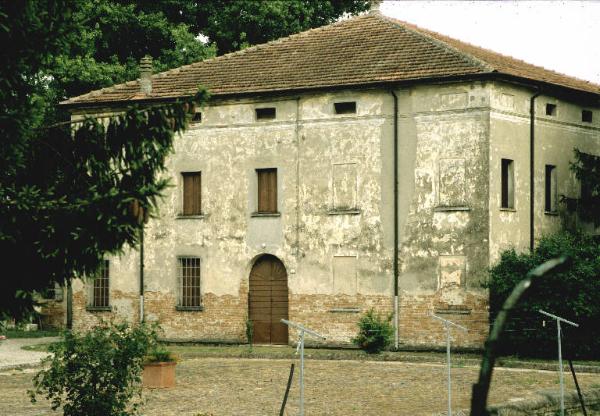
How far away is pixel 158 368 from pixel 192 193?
44.9 ft

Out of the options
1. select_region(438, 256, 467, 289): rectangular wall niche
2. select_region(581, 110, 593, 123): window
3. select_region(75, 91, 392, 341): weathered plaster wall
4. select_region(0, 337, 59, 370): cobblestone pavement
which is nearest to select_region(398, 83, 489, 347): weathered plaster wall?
select_region(438, 256, 467, 289): rectangular wall niche

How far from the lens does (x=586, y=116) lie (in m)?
34.3

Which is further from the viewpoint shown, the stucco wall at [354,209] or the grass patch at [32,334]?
the grass patch at [32,334]

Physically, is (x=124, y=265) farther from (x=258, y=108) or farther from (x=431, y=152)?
(x=431, y=152)

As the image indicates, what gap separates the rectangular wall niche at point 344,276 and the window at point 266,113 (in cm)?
475

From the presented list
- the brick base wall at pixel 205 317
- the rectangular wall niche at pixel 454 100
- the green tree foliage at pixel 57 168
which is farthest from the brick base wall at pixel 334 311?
the green tree foliage at pixel 57 168

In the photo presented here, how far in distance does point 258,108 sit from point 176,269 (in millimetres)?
5513

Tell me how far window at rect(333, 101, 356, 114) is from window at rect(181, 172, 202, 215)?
197 inches

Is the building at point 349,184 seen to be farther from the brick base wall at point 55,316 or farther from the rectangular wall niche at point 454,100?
the brick base wall at point 55,316

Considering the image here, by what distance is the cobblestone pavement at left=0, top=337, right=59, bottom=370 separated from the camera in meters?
26.7

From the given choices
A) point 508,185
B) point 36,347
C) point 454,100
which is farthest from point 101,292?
point 508,185

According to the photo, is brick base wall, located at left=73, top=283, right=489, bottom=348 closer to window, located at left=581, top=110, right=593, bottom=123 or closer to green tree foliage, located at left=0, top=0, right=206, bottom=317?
window, located at left=581, top=110, right=593, bottom=123

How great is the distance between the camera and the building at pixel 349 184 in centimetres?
3027

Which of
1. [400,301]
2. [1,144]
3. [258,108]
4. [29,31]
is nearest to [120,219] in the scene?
[1,144]
